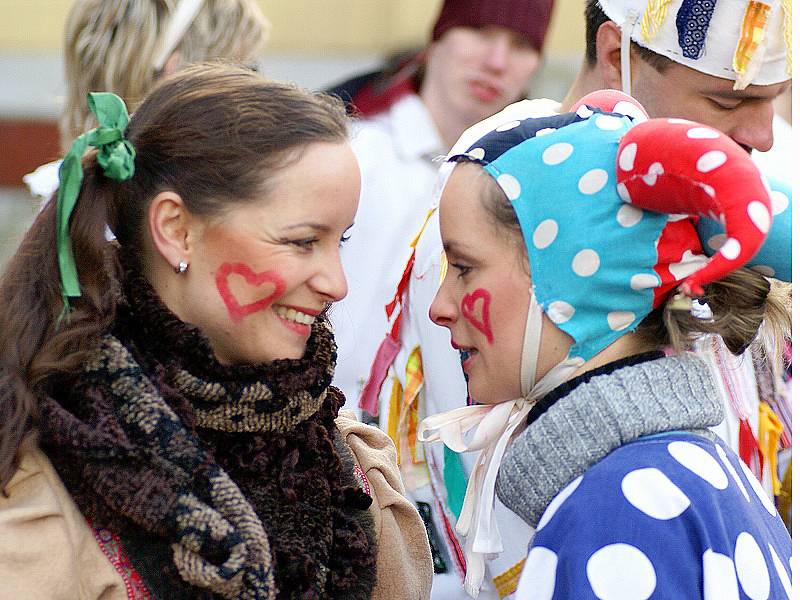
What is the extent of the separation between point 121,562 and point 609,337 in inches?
35.6

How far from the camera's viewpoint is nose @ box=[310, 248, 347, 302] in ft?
6.98

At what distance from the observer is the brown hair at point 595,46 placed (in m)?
2.93

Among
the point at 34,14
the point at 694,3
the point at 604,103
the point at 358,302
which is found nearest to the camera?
the point at 604,103

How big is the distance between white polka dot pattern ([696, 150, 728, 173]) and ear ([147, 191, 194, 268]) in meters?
0.88

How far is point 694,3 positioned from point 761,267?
100 centimetres

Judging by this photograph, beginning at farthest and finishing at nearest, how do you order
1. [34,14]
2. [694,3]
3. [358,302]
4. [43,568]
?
1. [34,14]
2. [358,302]
3. [694,3]
4. [43,568]

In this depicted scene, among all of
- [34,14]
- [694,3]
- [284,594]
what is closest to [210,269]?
[284,594]

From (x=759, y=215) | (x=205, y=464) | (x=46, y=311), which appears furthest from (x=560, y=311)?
(x=46, y=311)

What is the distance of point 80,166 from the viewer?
6.68ft

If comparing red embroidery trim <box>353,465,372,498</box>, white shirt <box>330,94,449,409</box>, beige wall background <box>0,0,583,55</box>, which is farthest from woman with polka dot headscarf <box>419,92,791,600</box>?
beige wall background <box>0,0,583,55</box>

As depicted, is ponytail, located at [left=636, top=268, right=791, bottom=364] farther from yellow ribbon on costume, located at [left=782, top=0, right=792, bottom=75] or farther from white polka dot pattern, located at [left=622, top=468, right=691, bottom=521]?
yellow ribbon on costume, located at [left=782, top=0, right=792, bottom=75]

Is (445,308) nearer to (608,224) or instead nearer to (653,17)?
(608,224)

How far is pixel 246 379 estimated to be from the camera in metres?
2.08

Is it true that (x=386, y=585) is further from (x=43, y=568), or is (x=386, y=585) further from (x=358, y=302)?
(x=358, y=302)
